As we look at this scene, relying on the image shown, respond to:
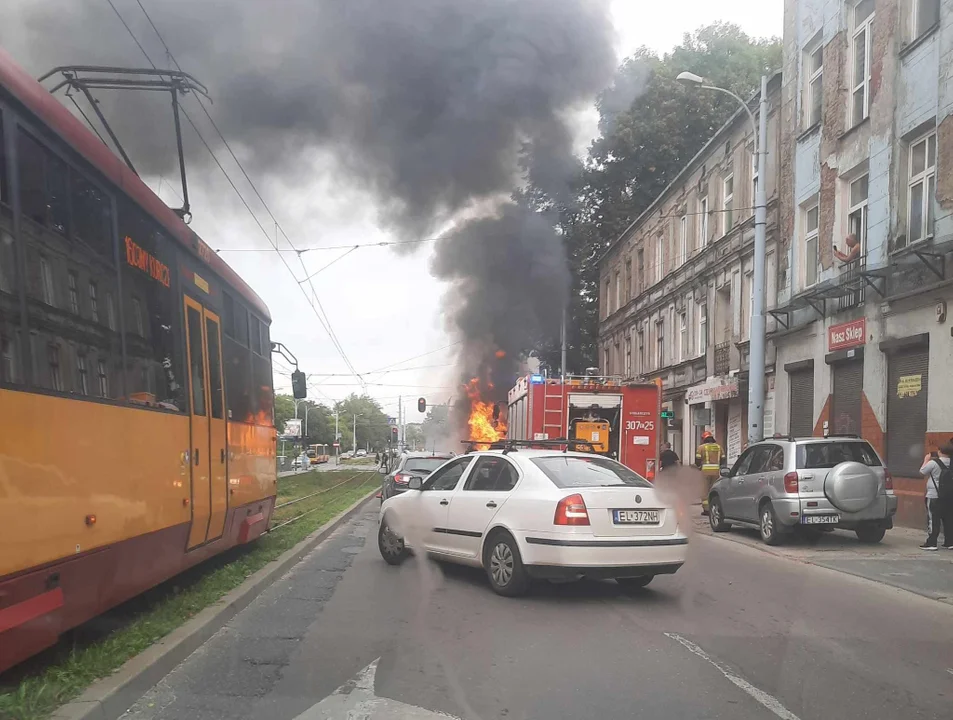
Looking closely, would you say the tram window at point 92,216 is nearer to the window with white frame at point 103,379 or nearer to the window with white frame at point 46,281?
the window with white frame at point 46,281

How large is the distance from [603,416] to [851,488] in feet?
25.9

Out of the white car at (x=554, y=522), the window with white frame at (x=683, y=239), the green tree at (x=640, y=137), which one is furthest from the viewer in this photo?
the green tree at (x=640, y=137)

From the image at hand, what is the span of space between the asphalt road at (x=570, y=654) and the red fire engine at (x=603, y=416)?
Result: 9.71 m

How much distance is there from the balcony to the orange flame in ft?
21.5

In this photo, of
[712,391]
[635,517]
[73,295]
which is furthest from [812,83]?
[73,295]

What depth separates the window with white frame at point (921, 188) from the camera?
15.2 meters

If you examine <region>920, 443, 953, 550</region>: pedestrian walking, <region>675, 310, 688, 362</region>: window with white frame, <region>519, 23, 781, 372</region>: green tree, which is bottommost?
<region>920, 443, 953, 550</region>: pedestrian walking

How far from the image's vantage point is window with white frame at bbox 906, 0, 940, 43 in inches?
607

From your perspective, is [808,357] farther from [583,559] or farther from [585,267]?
[585,267]

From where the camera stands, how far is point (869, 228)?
55.6 ft

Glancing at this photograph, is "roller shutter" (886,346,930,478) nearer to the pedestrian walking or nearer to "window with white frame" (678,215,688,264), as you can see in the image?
the pedestrian walking

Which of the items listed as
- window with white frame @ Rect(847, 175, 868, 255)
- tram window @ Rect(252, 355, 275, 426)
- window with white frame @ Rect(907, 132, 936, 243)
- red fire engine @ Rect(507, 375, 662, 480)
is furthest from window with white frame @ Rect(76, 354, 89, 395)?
Answer: window with white frame @ Rect(847, 175, 868, 255)

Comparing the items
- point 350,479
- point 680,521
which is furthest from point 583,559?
point 350,479

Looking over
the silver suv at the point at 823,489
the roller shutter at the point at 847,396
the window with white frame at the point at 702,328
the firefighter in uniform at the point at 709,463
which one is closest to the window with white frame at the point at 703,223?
the window with white frame at the point at 702,328
